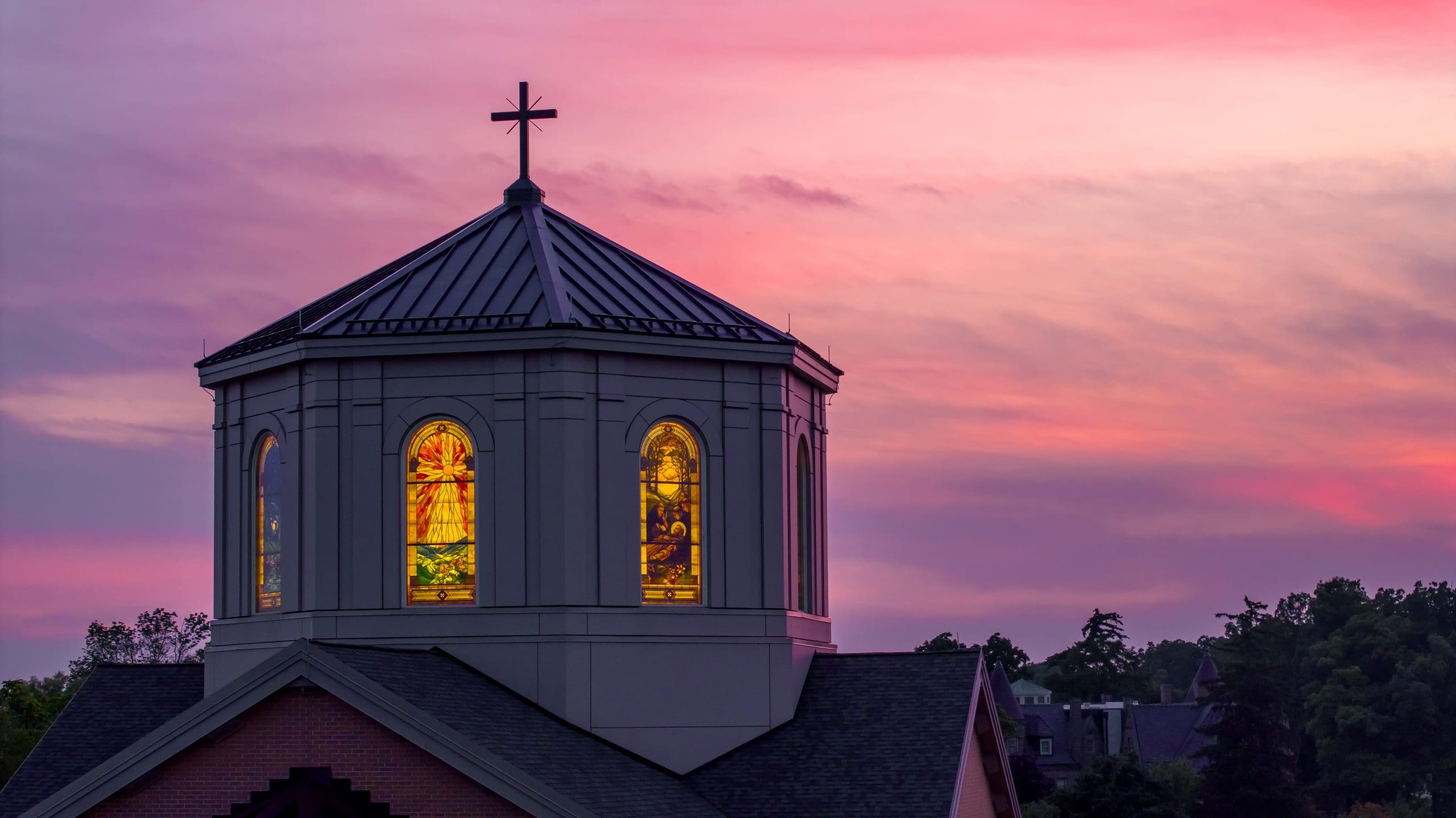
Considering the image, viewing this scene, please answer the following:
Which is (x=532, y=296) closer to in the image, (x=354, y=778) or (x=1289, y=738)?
(x=354, y=778)

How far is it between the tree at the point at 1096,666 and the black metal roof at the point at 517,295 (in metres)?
137

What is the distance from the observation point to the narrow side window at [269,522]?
25500 millimetres

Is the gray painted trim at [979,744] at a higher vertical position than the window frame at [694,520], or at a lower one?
lower

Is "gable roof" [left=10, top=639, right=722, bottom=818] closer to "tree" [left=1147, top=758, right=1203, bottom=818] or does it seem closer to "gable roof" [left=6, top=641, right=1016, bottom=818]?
"gable roof" [left=6, top=641, right=1016, bottom=818]

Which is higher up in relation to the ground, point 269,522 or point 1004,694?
point 269,522

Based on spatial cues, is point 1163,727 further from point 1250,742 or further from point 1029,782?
point 1029,782

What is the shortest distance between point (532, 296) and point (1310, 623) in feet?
428

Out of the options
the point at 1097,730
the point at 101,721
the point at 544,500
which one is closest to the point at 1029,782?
the point at 1097,730

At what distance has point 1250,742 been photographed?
8612 cm

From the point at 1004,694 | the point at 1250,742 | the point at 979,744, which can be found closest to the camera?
the point at 979,744

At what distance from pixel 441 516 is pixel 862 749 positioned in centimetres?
600

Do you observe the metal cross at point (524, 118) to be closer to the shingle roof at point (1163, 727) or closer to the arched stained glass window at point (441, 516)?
the arched stained glass window at point (441, 516)

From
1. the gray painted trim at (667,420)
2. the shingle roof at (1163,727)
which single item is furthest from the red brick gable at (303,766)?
the shingle roof at (1163,727)

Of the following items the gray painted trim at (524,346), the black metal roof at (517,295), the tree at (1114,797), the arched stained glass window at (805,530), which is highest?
the black metal roof at (517,295)
